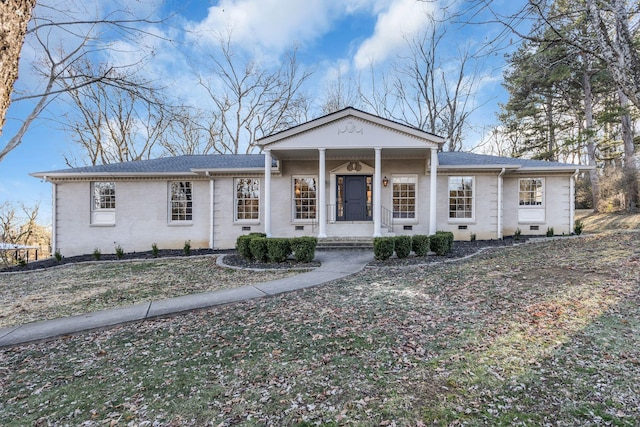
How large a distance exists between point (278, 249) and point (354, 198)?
4962 mm

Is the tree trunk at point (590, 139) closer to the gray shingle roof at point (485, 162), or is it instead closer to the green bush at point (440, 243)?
the gray shingle roof at point (485, 162)

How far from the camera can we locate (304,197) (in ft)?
41.4

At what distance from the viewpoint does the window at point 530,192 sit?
1241 cm

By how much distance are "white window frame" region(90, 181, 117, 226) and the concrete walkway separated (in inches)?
344

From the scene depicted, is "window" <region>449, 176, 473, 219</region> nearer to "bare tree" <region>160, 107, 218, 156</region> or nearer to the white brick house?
the white brick house

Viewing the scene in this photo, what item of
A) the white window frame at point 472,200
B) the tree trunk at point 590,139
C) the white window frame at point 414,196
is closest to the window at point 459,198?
the white window frame at point 472,200

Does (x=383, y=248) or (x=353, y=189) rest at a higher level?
(x=353, y=189)

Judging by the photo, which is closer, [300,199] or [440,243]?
[440,243]

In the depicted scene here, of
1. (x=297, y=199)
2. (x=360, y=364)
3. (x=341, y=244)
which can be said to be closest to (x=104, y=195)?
(x=297, y=199)

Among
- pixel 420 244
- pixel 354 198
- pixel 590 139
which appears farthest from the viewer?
pixel 590 139

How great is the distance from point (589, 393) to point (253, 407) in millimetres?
2755

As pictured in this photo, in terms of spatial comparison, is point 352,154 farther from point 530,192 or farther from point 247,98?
point 247,98

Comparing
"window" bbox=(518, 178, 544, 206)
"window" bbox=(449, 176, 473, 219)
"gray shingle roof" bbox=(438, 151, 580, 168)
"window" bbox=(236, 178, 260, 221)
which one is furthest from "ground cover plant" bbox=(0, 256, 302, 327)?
"window" bbox=(518, 178, 544, 206)

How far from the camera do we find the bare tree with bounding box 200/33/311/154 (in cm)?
2312
